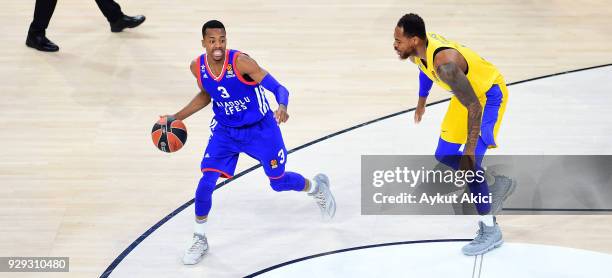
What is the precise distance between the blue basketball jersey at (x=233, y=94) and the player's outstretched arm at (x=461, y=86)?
116 cm

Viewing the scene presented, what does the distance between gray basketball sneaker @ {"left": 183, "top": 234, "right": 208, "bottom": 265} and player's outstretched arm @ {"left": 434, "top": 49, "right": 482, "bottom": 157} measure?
1.87 meters

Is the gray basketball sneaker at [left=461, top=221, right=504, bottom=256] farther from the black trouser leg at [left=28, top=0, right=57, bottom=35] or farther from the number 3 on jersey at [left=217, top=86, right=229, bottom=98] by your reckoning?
the black trouser leg at [left=28, top=0, right=57, bottom=35]

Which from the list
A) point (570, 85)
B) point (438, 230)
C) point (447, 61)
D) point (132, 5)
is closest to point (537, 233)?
point (438, 230)

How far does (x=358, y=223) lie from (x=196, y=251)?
1170 millimetres

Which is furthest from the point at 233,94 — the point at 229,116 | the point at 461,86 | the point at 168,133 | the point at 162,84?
the point at 162,84

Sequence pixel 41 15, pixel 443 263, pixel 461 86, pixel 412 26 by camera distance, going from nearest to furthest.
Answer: pixel 461 86
pixel 412 26
pixel 443 263
pixel 41 15

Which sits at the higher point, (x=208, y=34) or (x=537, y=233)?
(x=208, y=34)

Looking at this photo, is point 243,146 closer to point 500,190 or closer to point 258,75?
point 258,75

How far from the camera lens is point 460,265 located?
5816mm

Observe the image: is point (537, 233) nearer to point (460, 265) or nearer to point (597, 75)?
point (460, 265)

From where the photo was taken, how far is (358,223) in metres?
6.37

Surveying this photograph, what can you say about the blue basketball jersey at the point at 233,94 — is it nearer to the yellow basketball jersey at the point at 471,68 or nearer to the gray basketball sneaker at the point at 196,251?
the gray basketball sneaker at the point at 196,251

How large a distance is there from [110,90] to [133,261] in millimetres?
2643

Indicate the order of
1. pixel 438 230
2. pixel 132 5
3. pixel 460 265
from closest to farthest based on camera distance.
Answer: pixel 460 265, pixel 438 230, pixel 132 5
